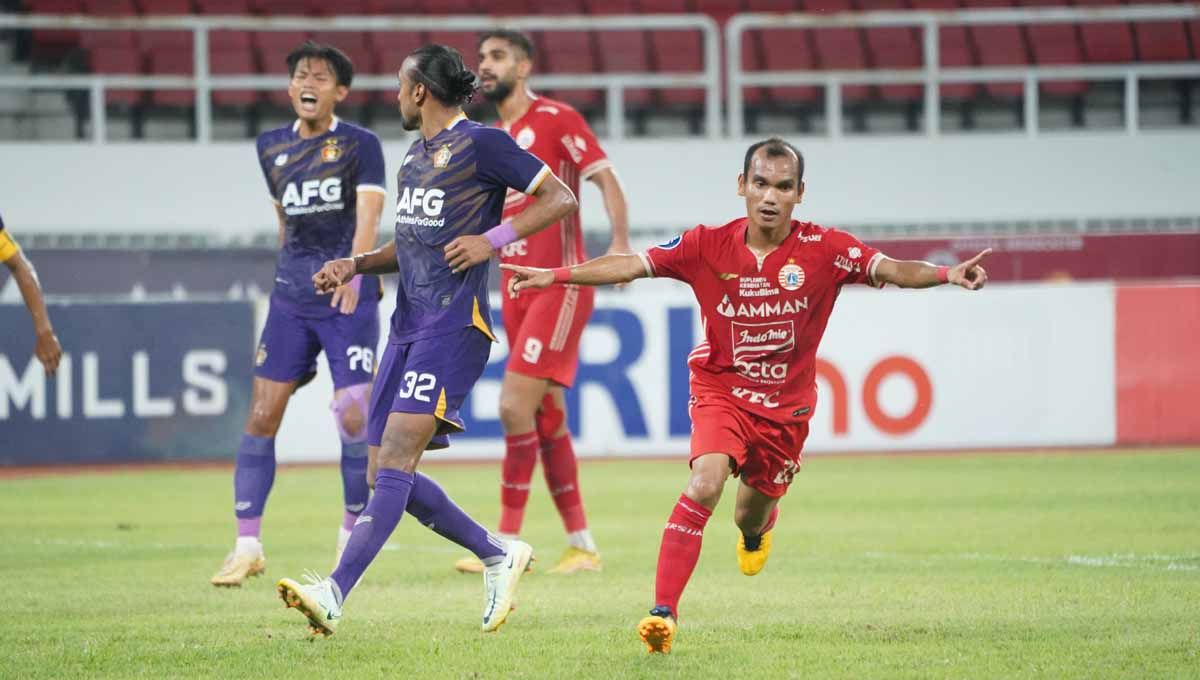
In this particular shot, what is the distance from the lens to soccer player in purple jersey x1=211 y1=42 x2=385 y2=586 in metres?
8.22

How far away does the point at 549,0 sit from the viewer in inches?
821

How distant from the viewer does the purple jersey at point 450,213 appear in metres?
6.57

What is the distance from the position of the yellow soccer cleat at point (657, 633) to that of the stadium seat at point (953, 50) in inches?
617

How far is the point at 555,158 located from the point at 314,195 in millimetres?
1350

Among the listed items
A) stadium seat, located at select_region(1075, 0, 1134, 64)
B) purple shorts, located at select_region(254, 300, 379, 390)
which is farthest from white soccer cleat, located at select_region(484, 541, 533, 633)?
stadium seat, located at select_region(1075, 0, 1134, 64)

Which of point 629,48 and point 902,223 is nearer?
point 902,223

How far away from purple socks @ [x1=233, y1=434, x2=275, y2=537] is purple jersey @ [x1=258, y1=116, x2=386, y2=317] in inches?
26.8

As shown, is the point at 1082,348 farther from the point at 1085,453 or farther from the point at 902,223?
the point at 902,223

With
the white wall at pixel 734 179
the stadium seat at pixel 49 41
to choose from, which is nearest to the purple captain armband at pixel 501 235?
the white wall at pixel 734 179

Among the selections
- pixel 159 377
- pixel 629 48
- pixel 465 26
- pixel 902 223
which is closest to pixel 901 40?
pixel 629 48

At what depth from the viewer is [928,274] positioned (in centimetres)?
616

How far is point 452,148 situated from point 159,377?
898 cm

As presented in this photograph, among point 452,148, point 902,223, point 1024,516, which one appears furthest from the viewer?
point 902,223

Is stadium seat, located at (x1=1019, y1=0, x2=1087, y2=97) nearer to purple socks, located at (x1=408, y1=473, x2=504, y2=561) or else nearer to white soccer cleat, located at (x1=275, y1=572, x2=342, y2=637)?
purple socks, located at (x1=408, y1=473, x2=504, y2=561)
